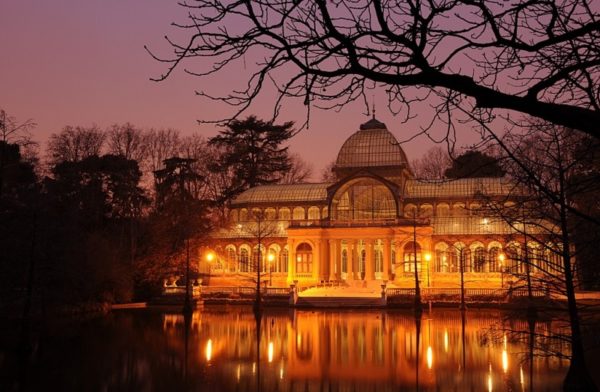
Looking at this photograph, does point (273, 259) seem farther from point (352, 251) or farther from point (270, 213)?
point (352, 251)

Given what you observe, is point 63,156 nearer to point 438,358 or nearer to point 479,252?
point 479,252

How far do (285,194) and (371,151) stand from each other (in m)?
8.98

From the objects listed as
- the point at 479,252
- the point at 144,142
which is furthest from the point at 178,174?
the point at 479,252

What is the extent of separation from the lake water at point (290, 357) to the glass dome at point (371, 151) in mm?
27166

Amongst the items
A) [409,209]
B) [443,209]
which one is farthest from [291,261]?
[443,209]

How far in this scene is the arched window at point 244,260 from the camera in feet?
189

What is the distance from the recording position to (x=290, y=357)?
22172 millimetres

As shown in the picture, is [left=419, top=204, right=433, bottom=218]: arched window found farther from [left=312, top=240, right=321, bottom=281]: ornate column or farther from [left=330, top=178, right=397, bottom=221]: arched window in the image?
[left=312, top=240, right=321, bottom=281]: ornate column

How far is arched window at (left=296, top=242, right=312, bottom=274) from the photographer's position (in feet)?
183

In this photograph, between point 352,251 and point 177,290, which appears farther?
point 352,251

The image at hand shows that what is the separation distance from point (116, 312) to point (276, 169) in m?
36.3

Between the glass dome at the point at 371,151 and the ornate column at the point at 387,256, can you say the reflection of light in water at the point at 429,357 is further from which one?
the glass dome at the point at 371,151

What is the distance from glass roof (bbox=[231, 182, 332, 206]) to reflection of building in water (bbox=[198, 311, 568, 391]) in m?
26.7

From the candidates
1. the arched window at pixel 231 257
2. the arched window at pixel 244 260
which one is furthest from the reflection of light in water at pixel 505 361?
the arched window at pixel 231 257
